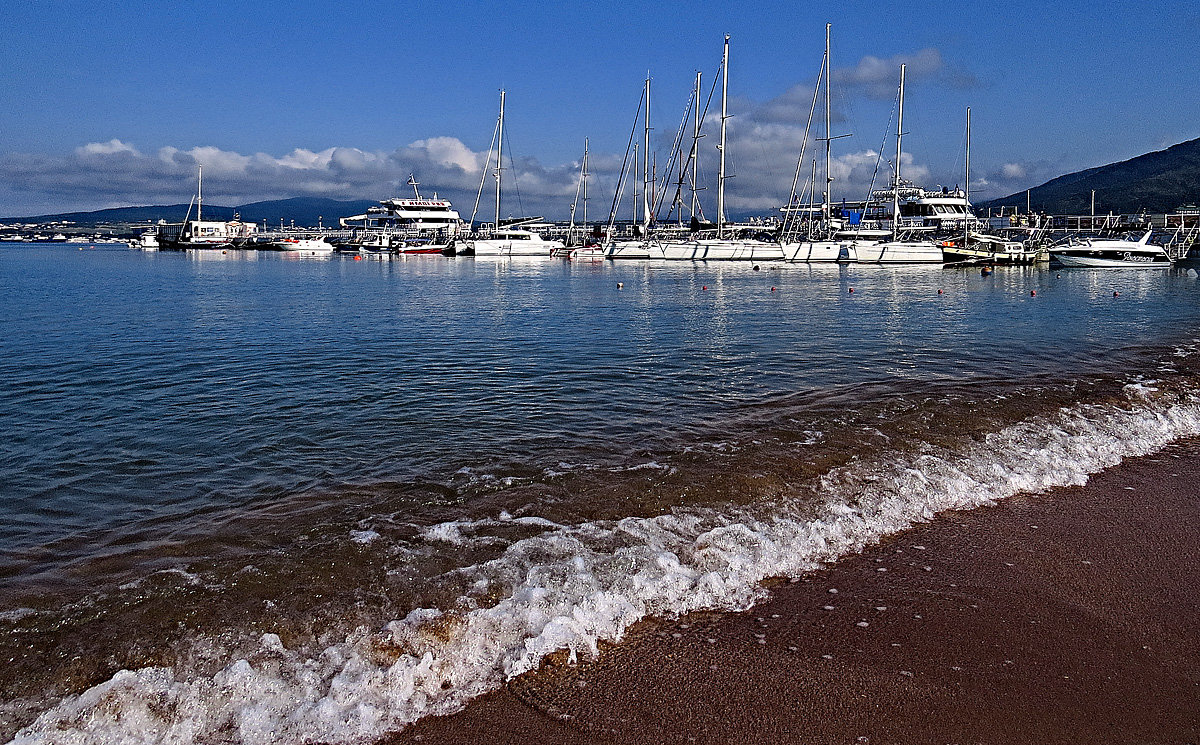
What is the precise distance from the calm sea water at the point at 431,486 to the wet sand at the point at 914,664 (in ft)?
1.21

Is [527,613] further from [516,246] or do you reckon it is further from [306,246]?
[306,246]

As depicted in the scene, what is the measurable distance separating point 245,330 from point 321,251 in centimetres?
11526

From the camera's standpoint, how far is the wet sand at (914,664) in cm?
425

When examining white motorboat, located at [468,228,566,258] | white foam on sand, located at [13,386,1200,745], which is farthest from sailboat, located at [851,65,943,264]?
white foam on sand, located at [13,386,1200,745]

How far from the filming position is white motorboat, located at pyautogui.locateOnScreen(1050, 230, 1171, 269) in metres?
78.3

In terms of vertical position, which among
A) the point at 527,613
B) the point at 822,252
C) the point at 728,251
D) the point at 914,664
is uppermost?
the point at 728,251

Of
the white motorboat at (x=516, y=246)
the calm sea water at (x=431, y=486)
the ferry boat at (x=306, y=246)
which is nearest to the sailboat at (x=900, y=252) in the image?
the white motorboat at (x=516, y=246)

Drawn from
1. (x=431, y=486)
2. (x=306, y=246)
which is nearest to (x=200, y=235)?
(x=306, y=246)

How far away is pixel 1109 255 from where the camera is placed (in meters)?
78.4

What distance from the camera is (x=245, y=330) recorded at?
79.8 feet

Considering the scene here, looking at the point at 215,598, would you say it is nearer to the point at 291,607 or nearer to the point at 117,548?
the point at 291,607

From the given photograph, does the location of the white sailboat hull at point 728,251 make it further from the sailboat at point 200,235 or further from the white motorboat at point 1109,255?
the sailboat at point 200,235

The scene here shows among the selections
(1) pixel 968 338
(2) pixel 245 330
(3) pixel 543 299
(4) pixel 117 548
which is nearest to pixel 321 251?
(3) pixel 543 299

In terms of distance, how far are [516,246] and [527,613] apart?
102 metres
